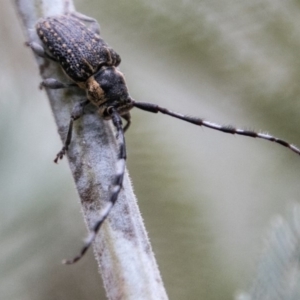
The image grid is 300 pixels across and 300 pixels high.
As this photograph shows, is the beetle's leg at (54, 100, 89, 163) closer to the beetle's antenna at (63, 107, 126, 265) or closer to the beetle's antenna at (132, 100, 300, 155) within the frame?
the beetle's antenna at (63, 107, 126, 265)

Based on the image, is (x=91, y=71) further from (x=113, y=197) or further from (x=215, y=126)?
(x=113, y=197)

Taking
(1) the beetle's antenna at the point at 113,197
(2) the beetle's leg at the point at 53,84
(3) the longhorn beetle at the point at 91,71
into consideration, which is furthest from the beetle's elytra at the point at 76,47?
(1) the beetle's antenna at the point at 113,197

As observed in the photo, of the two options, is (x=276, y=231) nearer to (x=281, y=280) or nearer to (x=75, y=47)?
(x=281, y=280)

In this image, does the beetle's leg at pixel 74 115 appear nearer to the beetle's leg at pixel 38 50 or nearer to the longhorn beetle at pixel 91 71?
the longhorn beetle at pixel 91 71

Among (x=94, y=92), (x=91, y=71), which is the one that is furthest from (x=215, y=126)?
(x=91, y=71)

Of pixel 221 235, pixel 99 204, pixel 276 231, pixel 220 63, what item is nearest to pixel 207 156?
pixel 221 235

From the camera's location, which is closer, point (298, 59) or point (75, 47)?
point (298, 59)
